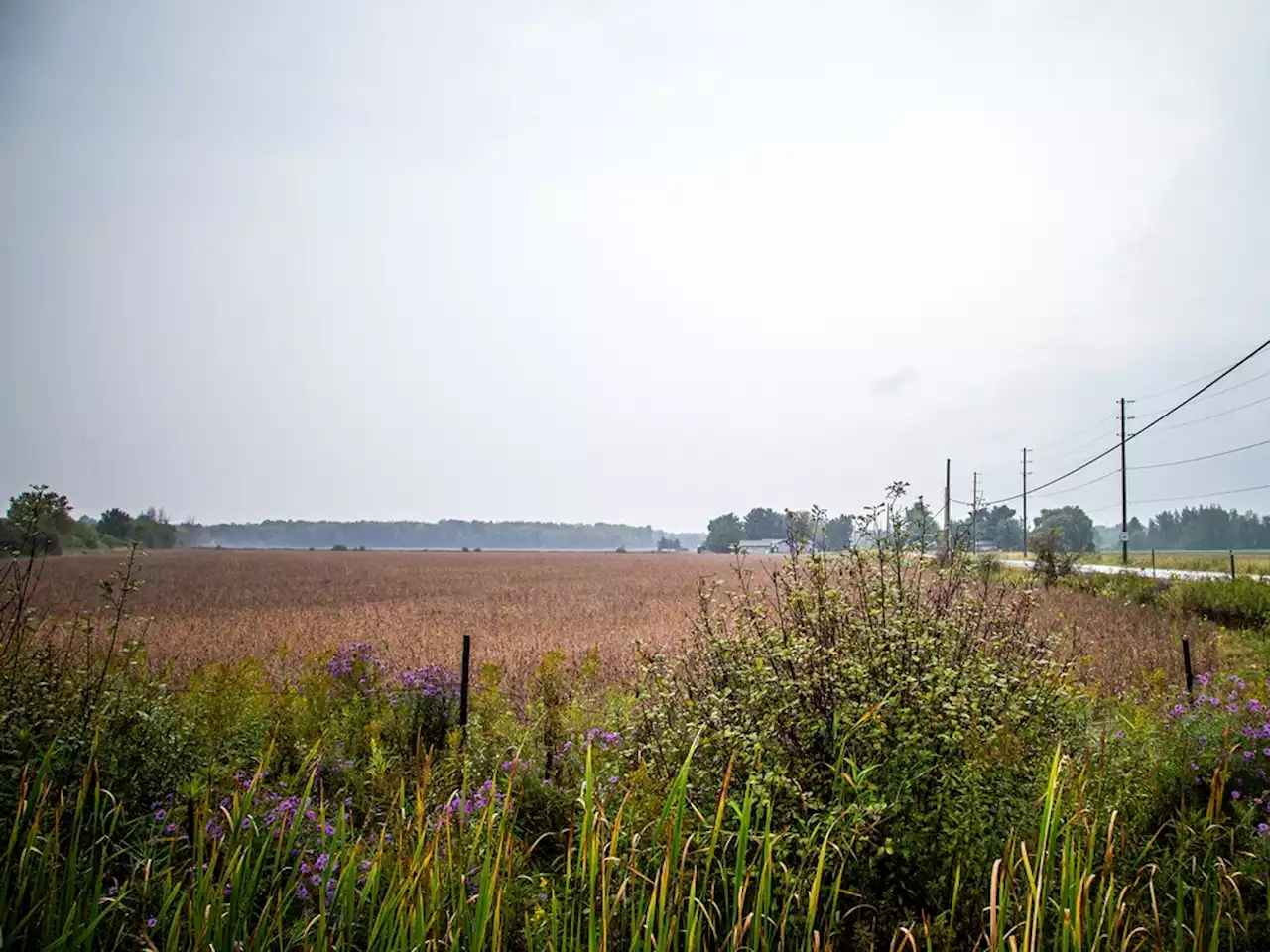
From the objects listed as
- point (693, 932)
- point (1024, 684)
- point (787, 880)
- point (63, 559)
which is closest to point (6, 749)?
point (693, 932)

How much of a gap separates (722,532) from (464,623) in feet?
369

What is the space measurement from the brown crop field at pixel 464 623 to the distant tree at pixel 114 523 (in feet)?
50.1

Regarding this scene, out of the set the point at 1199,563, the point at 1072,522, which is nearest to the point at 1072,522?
the point at 1072,522

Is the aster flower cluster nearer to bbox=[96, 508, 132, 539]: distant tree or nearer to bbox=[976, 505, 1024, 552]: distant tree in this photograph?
bbox=[96, 508, 132, 539]: distant tree

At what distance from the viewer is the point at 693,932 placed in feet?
8.57

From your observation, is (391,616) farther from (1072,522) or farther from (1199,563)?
(1072,522)

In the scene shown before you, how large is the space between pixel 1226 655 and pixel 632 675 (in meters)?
9.54

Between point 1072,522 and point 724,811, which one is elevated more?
point 1072,522

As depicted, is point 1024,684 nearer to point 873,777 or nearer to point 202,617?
point 873,777

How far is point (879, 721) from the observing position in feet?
10.9

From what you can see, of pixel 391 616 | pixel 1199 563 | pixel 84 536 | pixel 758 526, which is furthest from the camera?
pixel 758 526

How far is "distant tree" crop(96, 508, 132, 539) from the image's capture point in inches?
1695

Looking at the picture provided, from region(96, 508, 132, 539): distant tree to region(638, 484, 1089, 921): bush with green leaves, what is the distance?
161ft

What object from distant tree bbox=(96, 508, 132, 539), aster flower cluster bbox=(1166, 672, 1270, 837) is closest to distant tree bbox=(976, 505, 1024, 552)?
distant tree bbox=(96, 508, 132, 539)
